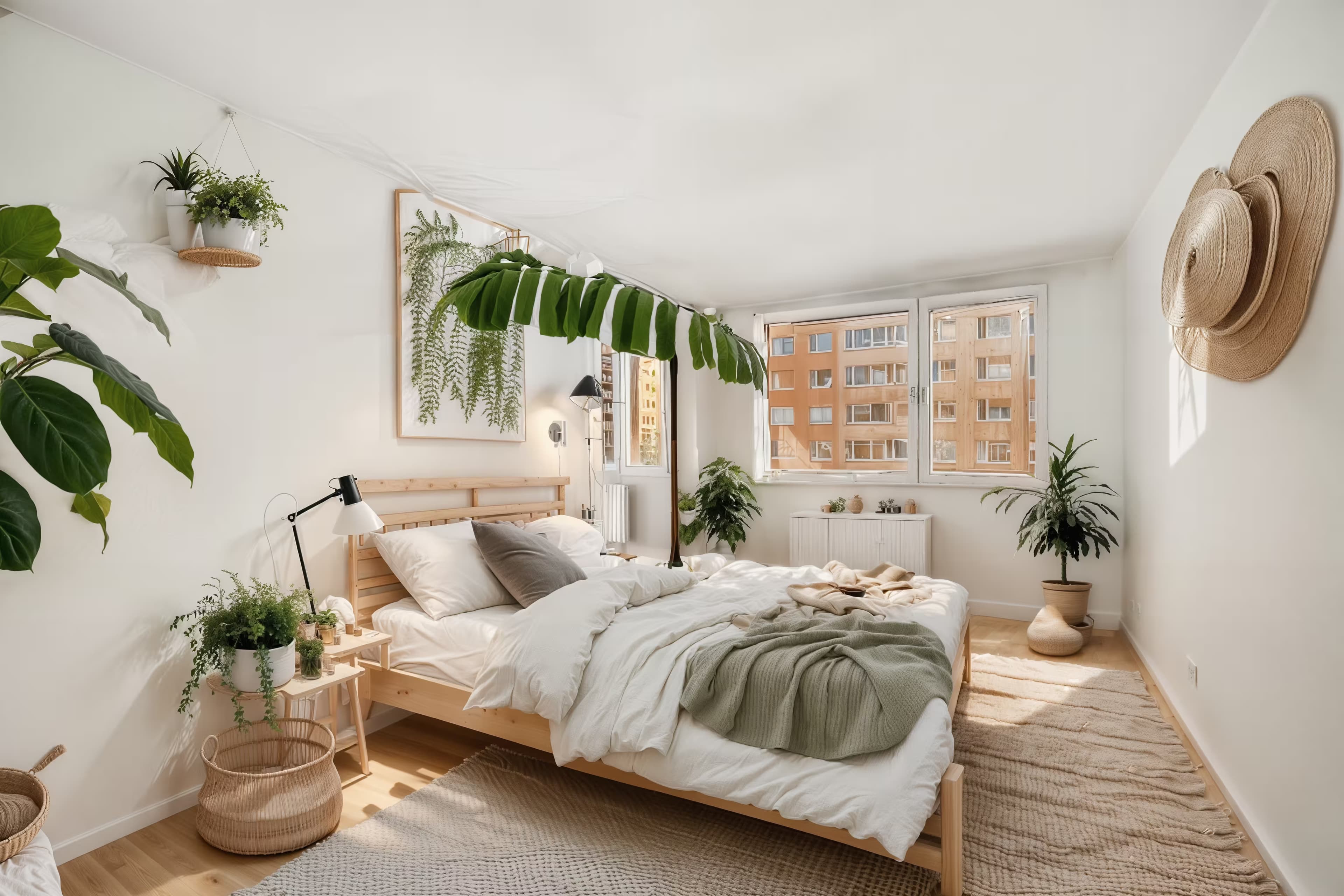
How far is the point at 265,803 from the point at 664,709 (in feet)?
4.35

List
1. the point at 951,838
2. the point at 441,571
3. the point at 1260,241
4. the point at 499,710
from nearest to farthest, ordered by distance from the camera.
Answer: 1. the point at 951,838
2. the point at 1260,241
3. the point at 499,710
4. the point at 441,571

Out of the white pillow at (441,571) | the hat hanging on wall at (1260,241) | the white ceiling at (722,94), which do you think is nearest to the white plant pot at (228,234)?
the white ceiling at (722,94)

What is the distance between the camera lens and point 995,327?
17.4 ft

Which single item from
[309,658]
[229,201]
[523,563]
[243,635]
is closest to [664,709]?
[523,563]

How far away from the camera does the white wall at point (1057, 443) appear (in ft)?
15.9

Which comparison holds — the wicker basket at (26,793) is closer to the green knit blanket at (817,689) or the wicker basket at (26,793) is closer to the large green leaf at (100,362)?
the large green leaf at (100,362)

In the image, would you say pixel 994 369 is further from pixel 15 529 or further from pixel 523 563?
pixel 15 529

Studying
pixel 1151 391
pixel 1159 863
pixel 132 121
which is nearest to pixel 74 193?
pixel 132 121

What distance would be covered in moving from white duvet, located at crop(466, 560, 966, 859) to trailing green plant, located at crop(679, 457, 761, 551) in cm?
268

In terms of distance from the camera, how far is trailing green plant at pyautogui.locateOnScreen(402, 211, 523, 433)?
346cm

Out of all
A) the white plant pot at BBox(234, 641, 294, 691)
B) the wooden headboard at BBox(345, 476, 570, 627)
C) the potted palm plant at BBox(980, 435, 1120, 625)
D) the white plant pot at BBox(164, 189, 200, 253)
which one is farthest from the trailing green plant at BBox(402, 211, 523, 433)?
the potted palm plant at BBox(980, 435, 1120, 625)

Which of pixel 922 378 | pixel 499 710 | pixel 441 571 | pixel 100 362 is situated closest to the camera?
pixel 100 362

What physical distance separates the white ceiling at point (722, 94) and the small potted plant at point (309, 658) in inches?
79.4

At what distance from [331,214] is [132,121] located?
2.48 ft
